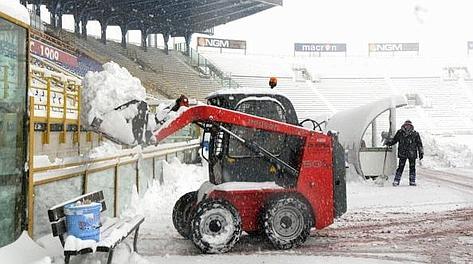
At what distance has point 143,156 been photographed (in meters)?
9.64

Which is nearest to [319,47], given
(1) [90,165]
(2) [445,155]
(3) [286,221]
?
(2) [445,155]

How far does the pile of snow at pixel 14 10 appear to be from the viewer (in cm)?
429

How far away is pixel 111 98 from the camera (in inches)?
226

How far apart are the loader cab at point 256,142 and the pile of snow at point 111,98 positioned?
3.96ft

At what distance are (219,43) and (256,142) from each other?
5545 centimetres

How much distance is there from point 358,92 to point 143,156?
41.3 metres

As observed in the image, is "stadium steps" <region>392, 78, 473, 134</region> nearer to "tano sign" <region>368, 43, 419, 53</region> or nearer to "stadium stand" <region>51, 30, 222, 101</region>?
"tano sign" <region>368, 43, 419, 53</region>

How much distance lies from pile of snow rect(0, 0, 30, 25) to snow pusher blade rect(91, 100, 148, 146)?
1333mm

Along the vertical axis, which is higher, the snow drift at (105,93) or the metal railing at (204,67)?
the metal railing at (204,67)

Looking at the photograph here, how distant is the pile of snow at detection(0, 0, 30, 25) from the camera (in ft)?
14.1

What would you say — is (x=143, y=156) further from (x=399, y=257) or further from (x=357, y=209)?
(x=399, y=257)

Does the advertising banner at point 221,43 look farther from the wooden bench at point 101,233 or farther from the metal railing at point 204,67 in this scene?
the wooden bench at point 101,233

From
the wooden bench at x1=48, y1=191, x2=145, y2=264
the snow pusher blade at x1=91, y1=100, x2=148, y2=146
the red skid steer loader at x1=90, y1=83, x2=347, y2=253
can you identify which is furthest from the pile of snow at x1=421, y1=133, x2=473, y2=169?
the wooden bench at x1=48, y1=191, x2=145, y2=264

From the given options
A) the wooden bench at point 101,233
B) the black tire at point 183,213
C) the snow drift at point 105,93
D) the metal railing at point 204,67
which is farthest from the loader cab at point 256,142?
the metal railing at point 204,67
